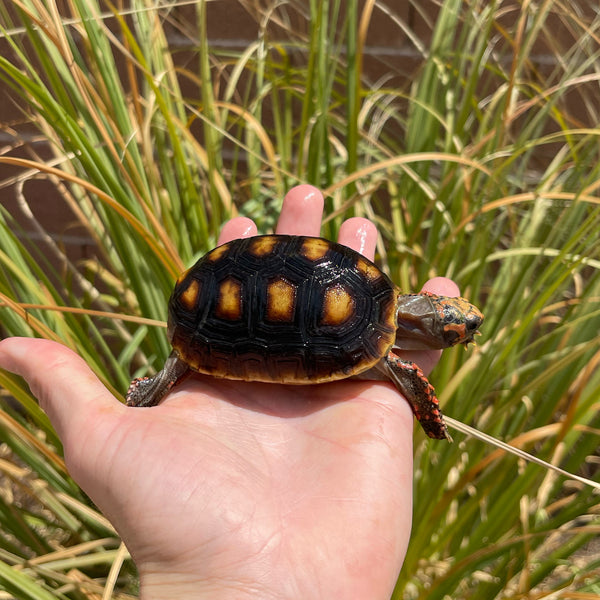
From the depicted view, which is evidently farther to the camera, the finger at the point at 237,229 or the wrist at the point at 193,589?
the finger at the point at 237,229

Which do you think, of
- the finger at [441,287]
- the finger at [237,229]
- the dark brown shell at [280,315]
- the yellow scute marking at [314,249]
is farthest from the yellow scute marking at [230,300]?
the finger at [441,287]

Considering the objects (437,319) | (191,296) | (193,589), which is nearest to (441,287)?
(437,319)

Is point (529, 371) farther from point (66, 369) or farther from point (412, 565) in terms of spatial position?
point (66, 369)

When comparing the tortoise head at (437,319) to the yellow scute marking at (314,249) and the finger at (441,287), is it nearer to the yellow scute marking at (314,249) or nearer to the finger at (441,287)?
the finger at (441,287)

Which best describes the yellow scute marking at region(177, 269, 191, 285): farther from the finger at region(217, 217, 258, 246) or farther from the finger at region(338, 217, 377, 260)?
the finger at region(338, 217, 377, 260)

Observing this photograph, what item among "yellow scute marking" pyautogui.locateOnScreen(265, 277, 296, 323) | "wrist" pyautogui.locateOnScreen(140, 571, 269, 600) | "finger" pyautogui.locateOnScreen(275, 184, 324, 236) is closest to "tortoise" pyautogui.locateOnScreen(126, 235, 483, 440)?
"yellow scute marking" pyautogui.locateOnScreen(265, 277, 296, 323)
